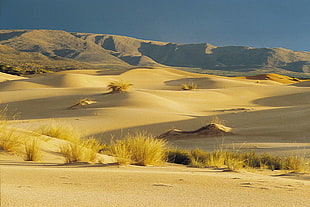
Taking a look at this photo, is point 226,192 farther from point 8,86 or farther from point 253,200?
point 8,86

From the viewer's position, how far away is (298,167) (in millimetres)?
7773

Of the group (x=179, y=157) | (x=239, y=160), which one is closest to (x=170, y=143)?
(x=179, y=157)

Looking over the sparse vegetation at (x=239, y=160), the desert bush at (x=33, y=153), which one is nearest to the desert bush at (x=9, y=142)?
the desert bush at (x=33, y=153)

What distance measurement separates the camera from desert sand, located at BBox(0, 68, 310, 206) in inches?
146

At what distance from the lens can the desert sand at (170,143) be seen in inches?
146

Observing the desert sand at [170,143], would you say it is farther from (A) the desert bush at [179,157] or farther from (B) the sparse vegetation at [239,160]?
(A) the desert bush at [179,157]

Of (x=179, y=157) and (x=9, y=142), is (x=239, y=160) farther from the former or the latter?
(x=9, y=142)

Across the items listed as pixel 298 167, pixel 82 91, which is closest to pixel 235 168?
pixel 298 167

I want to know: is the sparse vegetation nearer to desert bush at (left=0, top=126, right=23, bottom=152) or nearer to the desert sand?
the desert sand

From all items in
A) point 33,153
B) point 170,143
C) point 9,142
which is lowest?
point 33,153

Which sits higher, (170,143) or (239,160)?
(170,143)

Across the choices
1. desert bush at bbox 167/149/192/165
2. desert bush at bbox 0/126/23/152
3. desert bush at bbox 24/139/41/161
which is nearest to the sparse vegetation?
desert bush at bbox 167/149/192/165

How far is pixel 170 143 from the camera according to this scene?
40.8 feet

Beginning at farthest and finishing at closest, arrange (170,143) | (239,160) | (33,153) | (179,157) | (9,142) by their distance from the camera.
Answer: (170,143), (179,157), (239,160), (9,142), (33,153)
